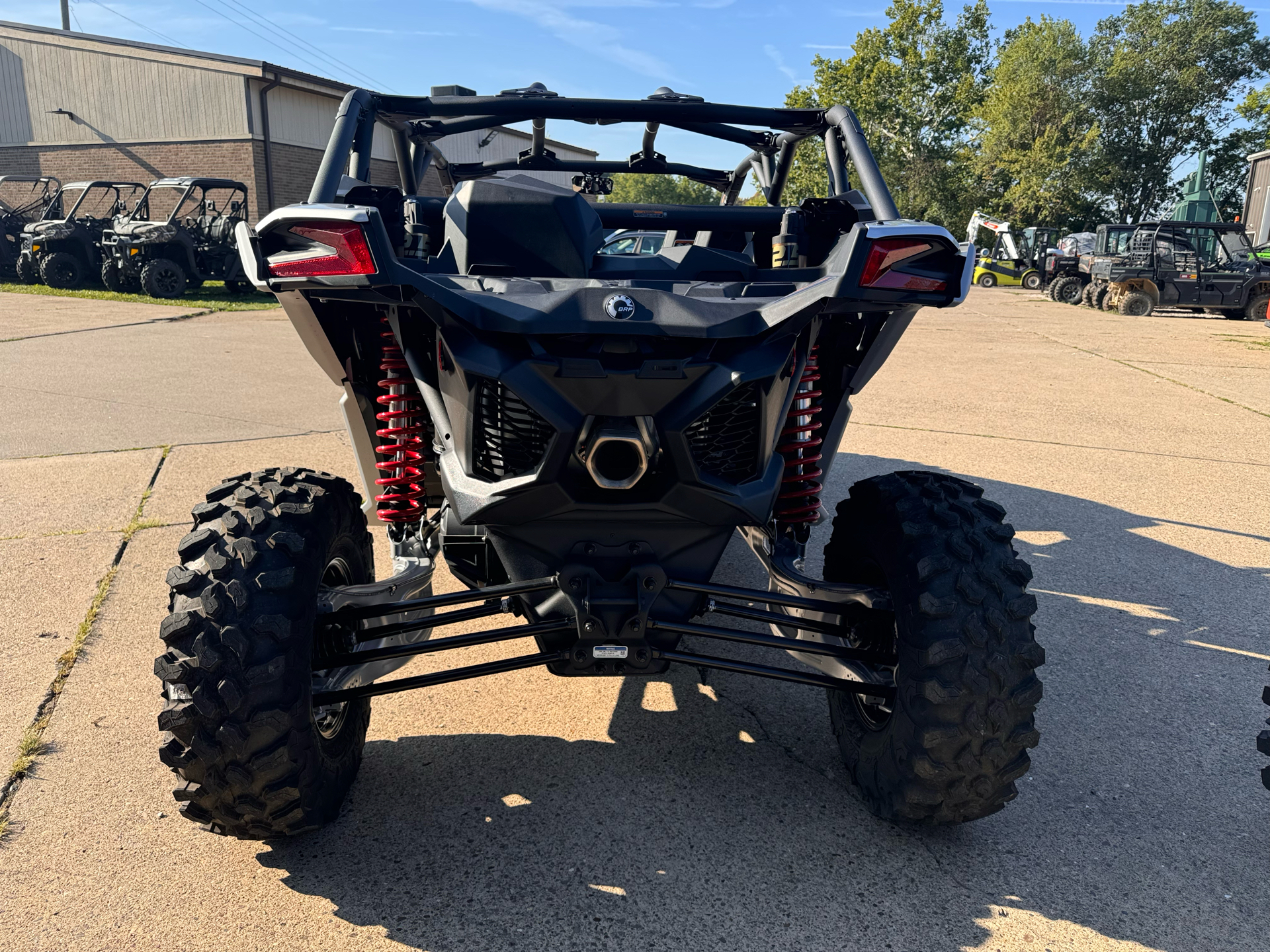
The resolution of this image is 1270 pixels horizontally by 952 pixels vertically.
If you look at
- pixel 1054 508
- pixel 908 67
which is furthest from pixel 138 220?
pixel 908 67

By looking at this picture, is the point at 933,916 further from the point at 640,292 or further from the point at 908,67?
the point at 908,67

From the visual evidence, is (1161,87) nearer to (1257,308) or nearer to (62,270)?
(1257,308)

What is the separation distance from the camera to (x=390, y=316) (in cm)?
232

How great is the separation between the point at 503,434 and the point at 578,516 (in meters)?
0.26

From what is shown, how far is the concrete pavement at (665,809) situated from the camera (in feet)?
7.13

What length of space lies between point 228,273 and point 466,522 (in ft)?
60.8

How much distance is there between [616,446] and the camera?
6.94 feet

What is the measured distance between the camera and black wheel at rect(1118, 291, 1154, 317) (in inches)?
834

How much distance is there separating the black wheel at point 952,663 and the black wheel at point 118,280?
62.5 ft

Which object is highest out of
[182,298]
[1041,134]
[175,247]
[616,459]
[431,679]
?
[1041,134]

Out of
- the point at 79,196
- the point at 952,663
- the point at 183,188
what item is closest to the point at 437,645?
the point at 952,663

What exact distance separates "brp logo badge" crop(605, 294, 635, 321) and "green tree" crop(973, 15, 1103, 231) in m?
50.0

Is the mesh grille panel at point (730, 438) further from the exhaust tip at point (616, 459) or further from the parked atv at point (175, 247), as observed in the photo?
the parked atv at point (175, 247)

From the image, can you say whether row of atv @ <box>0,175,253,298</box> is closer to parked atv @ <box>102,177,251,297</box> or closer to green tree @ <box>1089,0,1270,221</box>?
parked atv @ <box>102,177,251,297</box>
